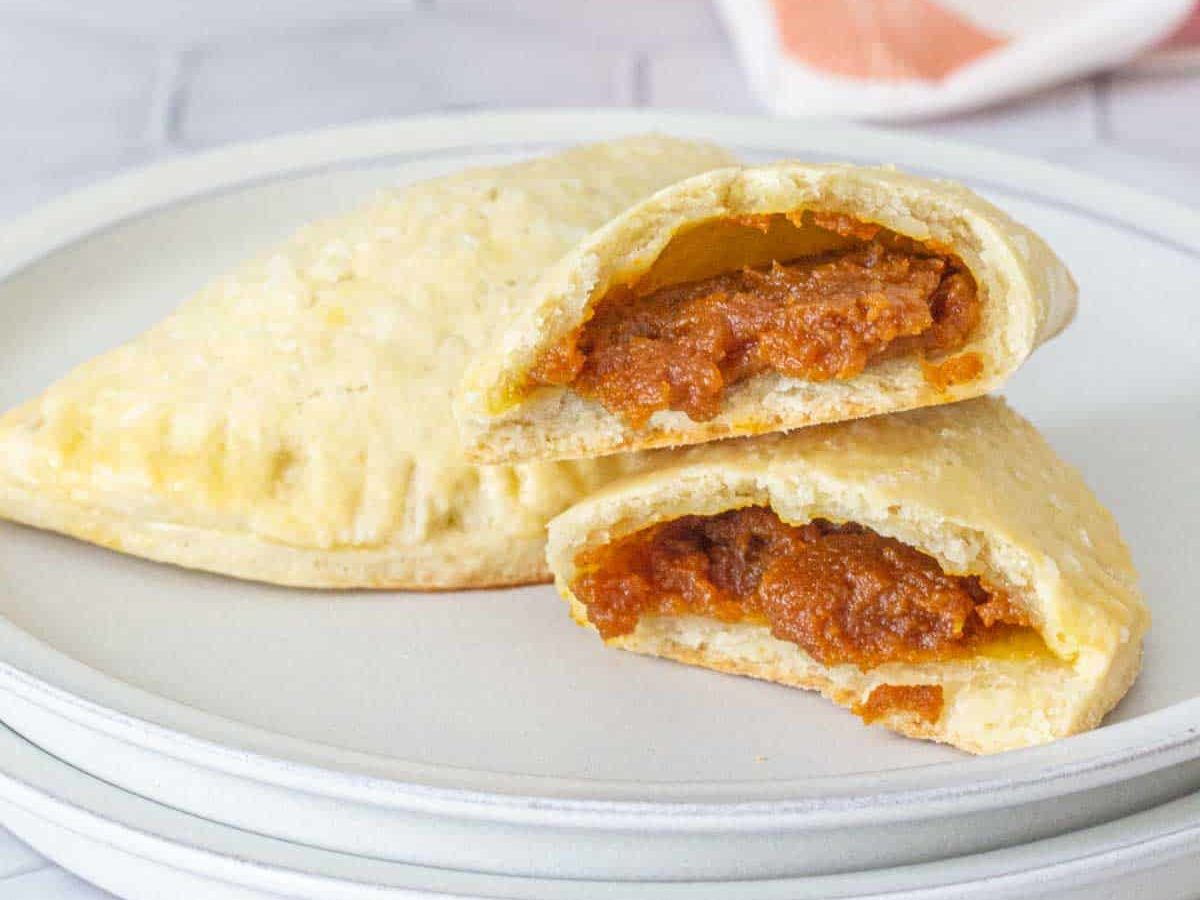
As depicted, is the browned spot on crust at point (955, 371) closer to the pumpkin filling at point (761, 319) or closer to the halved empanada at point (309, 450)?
the pumpkin filling at point (761, 319)

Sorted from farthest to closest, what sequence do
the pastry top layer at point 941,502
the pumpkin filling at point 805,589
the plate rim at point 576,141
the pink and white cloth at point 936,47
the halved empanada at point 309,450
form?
the pink and white cloth at point 936,47, the halved empanada at point 309,450, the pumpkin filling at point 805,589, the pastry top layer at point 941,502, the plate rim at point 576,141

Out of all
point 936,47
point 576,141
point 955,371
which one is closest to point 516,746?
point 955,371

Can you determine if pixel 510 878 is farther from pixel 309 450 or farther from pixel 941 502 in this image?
pixel 309 450

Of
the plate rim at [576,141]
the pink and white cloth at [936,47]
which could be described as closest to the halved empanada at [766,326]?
the plate rim at [576,141]

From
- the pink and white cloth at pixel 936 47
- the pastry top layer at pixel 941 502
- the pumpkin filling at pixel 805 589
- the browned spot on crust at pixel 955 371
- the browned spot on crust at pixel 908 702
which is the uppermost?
the pink and white cloth at pixel 936 47

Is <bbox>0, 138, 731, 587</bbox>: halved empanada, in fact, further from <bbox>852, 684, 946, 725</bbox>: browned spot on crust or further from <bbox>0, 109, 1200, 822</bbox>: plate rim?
<bbox>852, 684, 946, 725</bbox>: browned spot on crust

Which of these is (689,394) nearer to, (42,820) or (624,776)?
(624,776)
